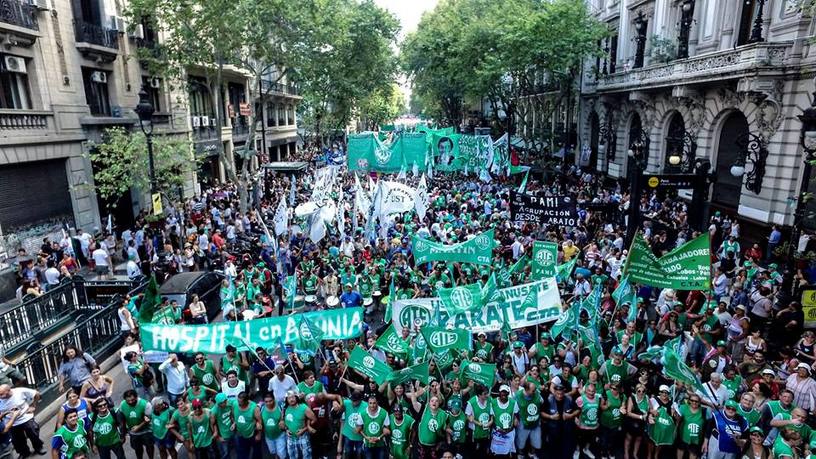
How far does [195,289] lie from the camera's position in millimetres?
12438

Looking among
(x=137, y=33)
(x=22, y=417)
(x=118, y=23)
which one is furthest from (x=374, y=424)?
(x=137, y=33)

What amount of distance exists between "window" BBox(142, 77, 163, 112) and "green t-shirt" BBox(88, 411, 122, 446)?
21183 millimetres

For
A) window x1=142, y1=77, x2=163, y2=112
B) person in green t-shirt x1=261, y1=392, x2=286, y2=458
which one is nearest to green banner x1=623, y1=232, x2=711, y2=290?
person in green t-shirt x1=261, y1=392, x2=286, y2=458

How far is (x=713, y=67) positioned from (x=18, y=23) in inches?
950

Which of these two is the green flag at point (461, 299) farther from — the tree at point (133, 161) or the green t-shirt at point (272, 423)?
the tree at point (133, 161)

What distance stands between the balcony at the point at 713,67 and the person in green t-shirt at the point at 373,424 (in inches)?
678

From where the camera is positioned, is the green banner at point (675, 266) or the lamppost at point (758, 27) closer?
the green banner at point (675, 266)

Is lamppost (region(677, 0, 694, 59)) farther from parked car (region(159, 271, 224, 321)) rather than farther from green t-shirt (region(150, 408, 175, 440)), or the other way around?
green t-shirt (region(150, 408, 175, 440))

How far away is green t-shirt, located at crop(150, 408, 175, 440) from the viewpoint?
7.27m

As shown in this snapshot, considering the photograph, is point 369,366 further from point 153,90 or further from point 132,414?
point 153,90

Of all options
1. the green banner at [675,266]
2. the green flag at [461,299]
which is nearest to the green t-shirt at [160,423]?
the green flag at [461,299]

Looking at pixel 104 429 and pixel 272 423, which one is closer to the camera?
pixel 104 429

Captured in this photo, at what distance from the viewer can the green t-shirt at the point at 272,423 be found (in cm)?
739

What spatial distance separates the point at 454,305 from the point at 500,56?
2370 centimetres
